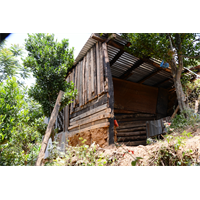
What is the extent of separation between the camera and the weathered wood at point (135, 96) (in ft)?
32.6

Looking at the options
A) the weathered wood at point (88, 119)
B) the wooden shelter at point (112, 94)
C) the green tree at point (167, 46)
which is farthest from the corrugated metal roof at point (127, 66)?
the weathered wood at point (88, 119)

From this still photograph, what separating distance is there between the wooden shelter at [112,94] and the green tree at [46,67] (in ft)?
4.76

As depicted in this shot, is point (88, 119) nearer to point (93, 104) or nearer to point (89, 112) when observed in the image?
point (89, 112)

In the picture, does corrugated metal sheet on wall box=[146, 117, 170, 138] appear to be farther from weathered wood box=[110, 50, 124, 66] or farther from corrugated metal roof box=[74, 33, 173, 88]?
weathered wood box=[110, 50, 124, 66]

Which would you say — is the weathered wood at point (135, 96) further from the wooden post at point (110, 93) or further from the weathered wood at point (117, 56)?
the wooden post at point (110, 93)

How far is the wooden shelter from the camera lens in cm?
587

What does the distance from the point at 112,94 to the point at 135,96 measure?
5.01 meters

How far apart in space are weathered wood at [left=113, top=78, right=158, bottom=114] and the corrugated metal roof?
17.3 inches

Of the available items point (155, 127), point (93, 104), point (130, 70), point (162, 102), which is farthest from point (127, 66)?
point (162, 102)

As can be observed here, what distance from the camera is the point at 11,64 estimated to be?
5.05 metres
